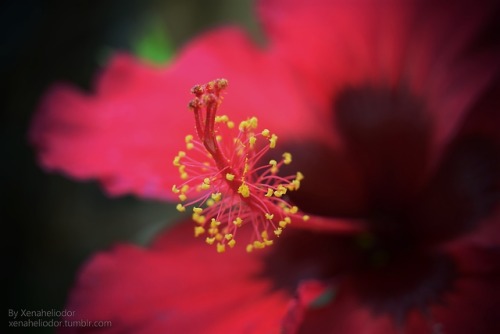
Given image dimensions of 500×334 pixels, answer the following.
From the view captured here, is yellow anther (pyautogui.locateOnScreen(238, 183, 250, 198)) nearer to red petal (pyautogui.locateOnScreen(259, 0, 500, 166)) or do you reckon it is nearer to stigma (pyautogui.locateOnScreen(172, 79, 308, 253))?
stigma (pyautogui.locateOnScreen(172, 79, 308, 253))

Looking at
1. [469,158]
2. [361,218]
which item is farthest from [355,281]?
[469,158]

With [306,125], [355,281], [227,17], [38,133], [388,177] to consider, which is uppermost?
[227,17]

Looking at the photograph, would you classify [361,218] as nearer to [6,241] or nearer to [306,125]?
[306,125]

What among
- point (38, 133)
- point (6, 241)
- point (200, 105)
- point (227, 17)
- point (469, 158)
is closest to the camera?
point (200, 105)

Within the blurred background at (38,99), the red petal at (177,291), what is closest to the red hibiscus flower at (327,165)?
the red petal at (177,291)

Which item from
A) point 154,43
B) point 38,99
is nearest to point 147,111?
point 154,43

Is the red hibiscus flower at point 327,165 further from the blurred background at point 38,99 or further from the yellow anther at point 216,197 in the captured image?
the blurred background at point 38,99

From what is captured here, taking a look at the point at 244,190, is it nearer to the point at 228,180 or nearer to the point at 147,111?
the point at 228,180

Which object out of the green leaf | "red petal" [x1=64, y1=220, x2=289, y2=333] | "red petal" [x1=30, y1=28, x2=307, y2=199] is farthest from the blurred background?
"red petal" [x1=64, y1=220, x2=289, y2=333]
